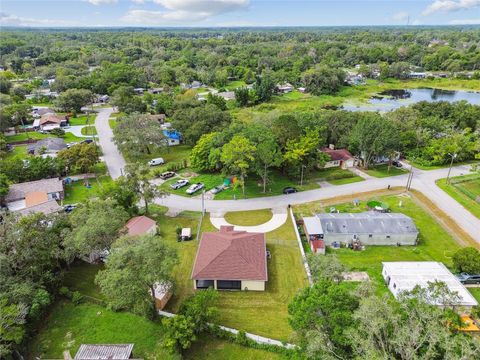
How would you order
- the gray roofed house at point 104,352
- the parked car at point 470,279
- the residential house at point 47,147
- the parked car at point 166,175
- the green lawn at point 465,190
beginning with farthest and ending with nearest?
the residential house at point 47,147, the parked car at point 166,175, the green lawn at point 465,190, the parked car at point 470,279, the gray roofed house at point 104,352

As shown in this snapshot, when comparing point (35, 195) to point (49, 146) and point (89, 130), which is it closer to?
point (49, 146)

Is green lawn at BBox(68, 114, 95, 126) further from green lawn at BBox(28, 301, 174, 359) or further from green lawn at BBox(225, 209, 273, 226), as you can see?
green lawn at BBox(28, 301, 174, 359)

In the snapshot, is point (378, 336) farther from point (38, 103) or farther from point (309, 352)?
point (38, 103)

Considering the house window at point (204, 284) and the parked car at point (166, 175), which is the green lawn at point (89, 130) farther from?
the house window at point (204, 284)

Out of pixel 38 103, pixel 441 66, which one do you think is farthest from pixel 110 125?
pixel 441 66

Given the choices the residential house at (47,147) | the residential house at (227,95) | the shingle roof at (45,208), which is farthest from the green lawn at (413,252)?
the residential house at (227,95)

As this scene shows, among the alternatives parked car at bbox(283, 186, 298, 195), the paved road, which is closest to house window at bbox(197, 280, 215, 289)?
parked car at bbox(283, 186, 298, 195)
